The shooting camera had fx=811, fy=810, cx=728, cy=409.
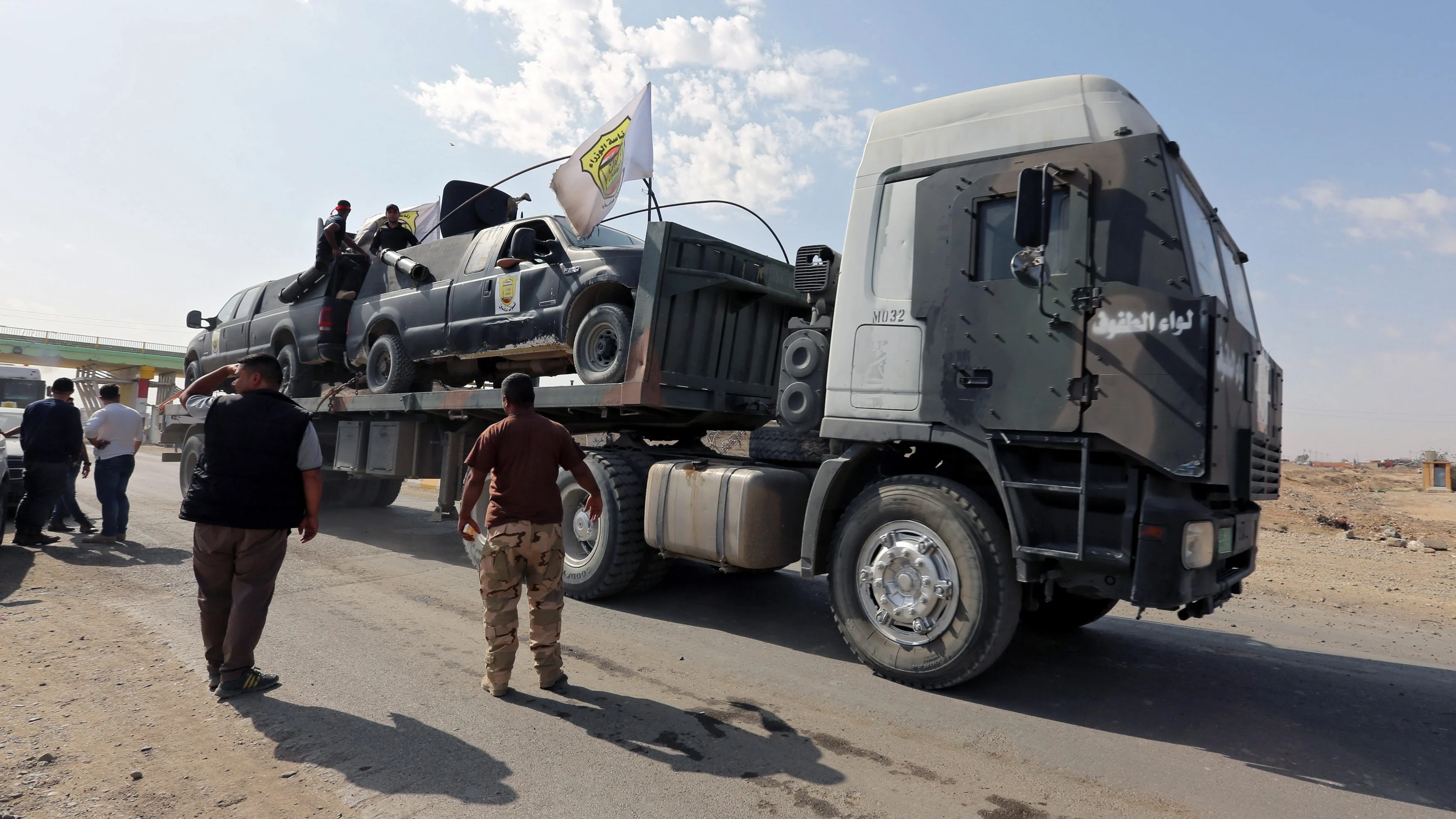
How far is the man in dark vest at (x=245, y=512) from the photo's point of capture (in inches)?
154

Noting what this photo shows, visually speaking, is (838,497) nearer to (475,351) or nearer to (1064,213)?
(1064,213)

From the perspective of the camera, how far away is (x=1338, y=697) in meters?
4.47

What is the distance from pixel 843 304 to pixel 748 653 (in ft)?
7.28

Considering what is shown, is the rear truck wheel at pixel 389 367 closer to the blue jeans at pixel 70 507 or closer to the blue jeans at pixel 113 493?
the blue jeans at pixel 113 493

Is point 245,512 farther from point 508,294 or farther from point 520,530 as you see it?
point 508,294

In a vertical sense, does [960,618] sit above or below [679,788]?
above

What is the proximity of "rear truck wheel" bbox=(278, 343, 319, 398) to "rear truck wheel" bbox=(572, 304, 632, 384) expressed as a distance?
5.17m

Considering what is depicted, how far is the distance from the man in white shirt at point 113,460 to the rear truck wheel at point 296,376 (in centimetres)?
188

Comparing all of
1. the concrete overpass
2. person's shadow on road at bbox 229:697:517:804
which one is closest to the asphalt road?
person's shadow on road at bbox 229:697:517:804

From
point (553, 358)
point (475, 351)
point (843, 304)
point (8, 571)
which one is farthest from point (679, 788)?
point (8, 571)

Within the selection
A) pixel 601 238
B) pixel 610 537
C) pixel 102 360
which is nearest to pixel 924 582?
pixel 610 537

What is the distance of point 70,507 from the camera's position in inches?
332

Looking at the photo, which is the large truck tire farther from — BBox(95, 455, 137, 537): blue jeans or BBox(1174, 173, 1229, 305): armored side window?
BBox(95, 455, 137, 537): blue jeans

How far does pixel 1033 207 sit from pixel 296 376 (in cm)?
922
